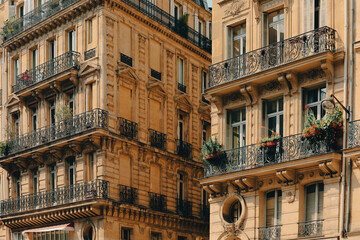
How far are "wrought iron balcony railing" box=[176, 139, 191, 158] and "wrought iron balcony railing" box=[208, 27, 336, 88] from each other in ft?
33.8

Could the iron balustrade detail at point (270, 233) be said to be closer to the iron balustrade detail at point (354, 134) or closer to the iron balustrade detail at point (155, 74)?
the iron balustrade detail at point (354, 134)

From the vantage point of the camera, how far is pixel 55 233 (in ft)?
109

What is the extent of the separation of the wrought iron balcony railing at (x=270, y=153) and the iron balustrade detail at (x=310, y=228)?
2.14 m

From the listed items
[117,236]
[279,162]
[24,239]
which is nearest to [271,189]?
[279,162]

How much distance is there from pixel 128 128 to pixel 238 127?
336 inches

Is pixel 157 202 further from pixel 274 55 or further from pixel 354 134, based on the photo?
pixel 354 134

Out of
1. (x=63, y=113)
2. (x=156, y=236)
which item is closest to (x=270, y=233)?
(x=156, y=236)

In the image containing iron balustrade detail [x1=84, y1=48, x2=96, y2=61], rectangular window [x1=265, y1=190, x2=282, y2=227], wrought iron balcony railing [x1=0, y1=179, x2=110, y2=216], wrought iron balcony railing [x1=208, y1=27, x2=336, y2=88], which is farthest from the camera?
iron balustrade detail [x1=84, y1=48, x2=96, y2=61]

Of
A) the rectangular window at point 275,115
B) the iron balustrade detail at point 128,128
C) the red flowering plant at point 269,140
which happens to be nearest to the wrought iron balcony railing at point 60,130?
the iron balustrade detail at point 128,128

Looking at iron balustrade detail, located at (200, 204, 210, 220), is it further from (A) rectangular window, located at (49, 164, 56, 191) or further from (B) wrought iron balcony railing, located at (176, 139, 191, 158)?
(A) rectangular window, located at (49, 164, 56, 191)

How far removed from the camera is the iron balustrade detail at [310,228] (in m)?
21.7

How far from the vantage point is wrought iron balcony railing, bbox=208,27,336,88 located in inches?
878

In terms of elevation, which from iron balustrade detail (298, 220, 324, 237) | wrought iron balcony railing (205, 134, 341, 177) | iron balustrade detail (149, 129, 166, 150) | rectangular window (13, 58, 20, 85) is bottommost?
iron balustrade detail (298, 220, 324, 237)

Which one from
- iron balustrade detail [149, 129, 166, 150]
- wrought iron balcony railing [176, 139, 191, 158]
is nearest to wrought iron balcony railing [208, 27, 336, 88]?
iron balustrade detail [149, 129, 166, 150]
